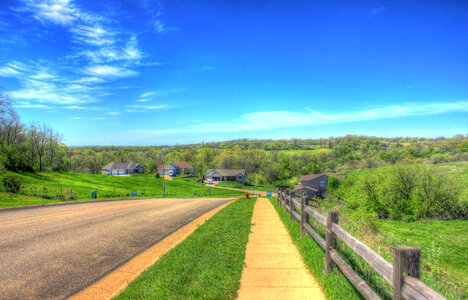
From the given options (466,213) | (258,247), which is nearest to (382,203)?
(466,213)

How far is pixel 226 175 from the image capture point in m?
99.8

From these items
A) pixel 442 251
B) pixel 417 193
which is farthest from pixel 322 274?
pixel 417 193

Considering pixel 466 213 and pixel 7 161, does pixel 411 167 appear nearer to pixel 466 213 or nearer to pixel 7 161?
pixel 466 213

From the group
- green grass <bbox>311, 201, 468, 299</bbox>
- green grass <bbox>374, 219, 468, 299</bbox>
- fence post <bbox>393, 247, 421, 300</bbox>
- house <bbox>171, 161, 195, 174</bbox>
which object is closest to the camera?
fence post <bbox>393, 247, 421, 300</bbox>

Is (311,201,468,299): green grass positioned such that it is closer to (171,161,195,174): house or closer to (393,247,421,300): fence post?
(393,247,421,300): fence post

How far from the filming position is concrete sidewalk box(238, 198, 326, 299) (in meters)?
4.45

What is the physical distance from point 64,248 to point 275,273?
23.0 feet

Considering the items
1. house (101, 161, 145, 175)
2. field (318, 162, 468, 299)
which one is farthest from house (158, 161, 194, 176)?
field (318, 162, 468, 299)

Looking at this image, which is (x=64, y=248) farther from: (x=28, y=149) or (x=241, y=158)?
(x=241, y=158)

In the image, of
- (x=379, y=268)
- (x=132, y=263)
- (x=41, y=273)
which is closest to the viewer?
(x=379, y=268)

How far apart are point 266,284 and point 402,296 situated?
2.69m

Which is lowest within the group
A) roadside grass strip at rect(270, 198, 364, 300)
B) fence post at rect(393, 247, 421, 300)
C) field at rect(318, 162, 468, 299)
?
field at rect(318, 162, 468, 299)

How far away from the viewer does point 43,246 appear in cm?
816

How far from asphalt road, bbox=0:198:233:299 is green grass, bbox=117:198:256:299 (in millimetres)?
1526
